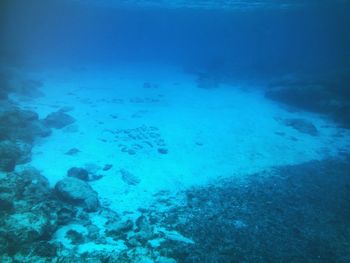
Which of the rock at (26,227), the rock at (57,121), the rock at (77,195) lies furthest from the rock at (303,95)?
→ the rock at (26,227)

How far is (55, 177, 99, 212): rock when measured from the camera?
27.0ft

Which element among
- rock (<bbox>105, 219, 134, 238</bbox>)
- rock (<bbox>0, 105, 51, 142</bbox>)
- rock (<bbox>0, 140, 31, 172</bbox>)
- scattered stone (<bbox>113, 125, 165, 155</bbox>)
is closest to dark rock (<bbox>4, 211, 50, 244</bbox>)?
rock (<bbox>105, 219, 134, 238</bbox>)

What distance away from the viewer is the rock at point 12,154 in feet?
30.9

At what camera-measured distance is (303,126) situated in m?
17.8

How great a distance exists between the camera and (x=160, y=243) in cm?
715

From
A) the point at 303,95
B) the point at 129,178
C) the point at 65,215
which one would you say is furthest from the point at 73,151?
the point at 303,95

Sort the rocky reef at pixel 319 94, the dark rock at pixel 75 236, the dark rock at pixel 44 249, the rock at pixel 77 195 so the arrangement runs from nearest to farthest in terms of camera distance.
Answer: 1. the dark rock at pixel 44 249
2. the dark rock at pixel 75 236
3. the rock at pixel 77 195
4. the rocky reef at pixel 319 94

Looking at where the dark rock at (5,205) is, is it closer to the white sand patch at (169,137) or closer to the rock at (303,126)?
the white sand patch at (169,137)

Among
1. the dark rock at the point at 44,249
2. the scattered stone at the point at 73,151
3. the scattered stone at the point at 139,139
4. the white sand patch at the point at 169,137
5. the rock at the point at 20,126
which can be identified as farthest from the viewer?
the scattered stone at the point at 139,139

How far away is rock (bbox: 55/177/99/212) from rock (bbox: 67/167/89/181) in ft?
4.41

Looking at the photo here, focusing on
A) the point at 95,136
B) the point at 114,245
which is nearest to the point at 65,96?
the point at 95,136

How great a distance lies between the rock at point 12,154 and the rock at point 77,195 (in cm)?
260

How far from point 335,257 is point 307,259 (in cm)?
89

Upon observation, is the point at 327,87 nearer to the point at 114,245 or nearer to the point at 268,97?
the point at 268,97
